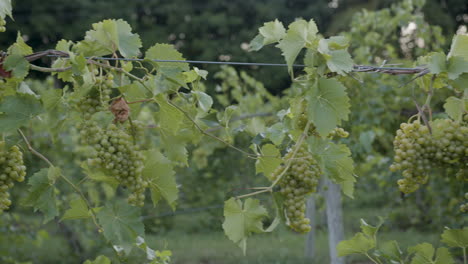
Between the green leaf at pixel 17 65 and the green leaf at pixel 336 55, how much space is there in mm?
728

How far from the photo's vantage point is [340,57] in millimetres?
1345

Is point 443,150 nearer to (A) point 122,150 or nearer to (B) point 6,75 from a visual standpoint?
(A) point 122,150

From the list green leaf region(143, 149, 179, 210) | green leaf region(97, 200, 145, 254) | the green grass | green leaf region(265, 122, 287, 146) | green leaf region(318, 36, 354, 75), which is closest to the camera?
green leaf region(318, 36, 354, 75)

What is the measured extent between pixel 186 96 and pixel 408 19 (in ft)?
9.97

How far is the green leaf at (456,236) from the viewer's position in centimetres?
171

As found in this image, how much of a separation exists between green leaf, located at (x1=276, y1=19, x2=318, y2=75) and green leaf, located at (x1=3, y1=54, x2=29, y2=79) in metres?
0.63

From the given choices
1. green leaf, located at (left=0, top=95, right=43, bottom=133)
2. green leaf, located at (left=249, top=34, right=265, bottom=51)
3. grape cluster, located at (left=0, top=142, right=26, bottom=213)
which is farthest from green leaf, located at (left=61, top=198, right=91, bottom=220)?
green leaf, located at (left=249, top=34, right=265, bottom=51)

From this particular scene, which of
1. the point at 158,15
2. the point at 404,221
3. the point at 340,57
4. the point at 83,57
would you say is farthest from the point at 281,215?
the point at 158,15

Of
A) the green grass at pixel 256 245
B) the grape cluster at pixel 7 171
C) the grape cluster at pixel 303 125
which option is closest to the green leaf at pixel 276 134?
the grape cluster at pixel 303 125

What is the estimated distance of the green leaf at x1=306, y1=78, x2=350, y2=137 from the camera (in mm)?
1355

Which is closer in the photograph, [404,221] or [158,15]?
[404,221]

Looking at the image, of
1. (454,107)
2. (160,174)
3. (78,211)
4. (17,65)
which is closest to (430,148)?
(454,107)

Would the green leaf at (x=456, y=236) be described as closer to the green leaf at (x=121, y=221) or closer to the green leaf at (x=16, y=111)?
the green leaf at (x=121, y=221)

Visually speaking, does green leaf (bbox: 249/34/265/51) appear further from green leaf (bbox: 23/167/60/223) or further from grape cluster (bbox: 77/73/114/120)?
green leaf (bbox: 23/167/60/223)
